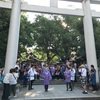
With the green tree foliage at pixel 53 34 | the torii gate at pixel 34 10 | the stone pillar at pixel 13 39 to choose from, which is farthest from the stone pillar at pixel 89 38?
the green tree foliage at pixel 53 34

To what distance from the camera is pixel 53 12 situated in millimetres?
10320

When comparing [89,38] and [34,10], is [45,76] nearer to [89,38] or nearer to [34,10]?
[89,38]

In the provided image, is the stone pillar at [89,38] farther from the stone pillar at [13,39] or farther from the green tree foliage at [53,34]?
the green tree foliage at [53,34]

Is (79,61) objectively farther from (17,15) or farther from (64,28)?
(17,15)

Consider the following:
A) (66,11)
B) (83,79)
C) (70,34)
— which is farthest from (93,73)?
(70,34)

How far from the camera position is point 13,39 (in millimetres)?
9320

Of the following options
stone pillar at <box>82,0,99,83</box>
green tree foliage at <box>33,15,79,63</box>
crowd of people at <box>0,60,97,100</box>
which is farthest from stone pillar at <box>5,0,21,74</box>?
green tree foliage at <box>33,15,79,63</box>

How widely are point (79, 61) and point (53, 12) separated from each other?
10.4m

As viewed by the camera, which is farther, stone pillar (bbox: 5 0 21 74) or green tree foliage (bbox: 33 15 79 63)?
green tree foliage (bbox: 33 15 79 63)

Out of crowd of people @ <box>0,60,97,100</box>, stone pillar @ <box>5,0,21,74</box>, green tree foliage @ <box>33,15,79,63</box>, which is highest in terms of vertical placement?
green tree foliage @ <box>33,15,79,63</box>

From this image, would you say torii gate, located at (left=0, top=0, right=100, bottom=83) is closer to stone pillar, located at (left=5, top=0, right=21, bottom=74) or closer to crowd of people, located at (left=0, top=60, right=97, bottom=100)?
stone pillar, located at (left=5, top=0, right=21, bottom=74)

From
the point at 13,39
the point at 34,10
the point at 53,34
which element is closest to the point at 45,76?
the point at 13,39

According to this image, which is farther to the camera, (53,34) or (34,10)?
(53,34)

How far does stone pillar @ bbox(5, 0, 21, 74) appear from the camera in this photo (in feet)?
29.7
